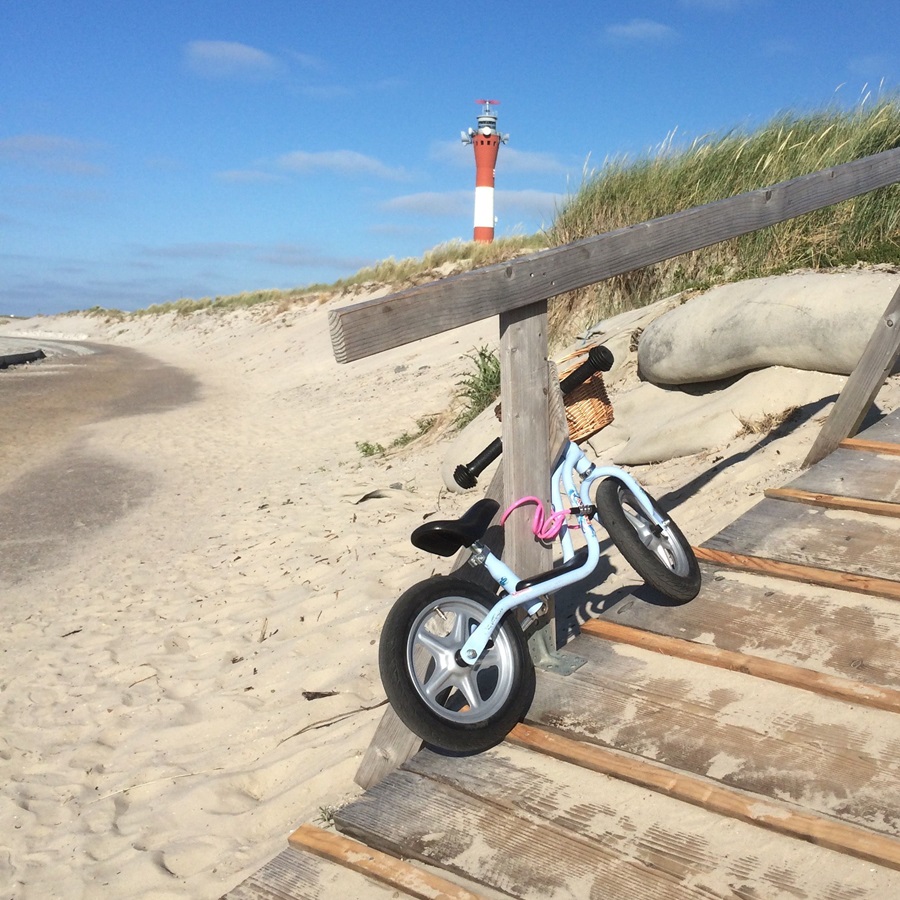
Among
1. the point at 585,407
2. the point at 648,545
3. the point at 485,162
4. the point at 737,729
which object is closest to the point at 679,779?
the point at 737,729

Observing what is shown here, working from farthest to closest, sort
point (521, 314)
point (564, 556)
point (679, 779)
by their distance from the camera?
point (564, 556), point (521, 314), point (679, 779)

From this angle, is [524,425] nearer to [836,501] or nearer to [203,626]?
[836,501]

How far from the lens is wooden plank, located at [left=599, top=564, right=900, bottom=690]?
3.00 meters

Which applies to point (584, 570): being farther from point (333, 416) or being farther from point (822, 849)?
point (333, 416)

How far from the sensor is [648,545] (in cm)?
375

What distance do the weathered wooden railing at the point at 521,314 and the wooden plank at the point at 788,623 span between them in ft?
1.82

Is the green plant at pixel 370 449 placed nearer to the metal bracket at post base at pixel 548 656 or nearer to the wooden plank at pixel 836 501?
the wooden plank at pixel 836 501

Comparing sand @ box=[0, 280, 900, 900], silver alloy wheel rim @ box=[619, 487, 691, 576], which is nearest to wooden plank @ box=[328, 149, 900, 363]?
silver alloy wheel rim @ box=[619, 487, 691, 576]

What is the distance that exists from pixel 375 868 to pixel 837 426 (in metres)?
3.57

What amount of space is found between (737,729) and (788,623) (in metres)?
0.70

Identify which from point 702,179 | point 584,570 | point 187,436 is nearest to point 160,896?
point 584,570

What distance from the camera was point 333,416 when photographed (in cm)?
1566

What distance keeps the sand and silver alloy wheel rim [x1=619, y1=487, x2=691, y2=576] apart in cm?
113

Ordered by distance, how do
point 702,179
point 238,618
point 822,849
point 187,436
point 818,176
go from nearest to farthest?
point 822,849, point 818,176, point 238,618, point 702,179, point 187,436
